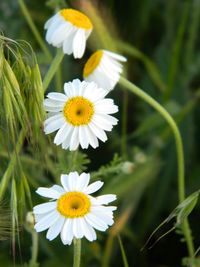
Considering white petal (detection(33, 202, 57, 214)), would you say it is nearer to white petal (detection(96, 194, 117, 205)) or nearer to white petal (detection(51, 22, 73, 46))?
white petal (detection(96, 194, 117, 205))

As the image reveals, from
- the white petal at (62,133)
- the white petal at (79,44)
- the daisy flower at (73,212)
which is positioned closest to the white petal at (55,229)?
the daisy flower at (73,212)

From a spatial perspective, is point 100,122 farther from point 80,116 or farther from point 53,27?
point 53,27

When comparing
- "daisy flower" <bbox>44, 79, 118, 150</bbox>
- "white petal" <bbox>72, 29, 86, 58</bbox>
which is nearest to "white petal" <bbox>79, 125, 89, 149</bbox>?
"daisy flower" <bbox>44, 79, 118, 150</bbox>

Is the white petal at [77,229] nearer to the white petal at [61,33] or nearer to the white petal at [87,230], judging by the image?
the white petal at [87,230]

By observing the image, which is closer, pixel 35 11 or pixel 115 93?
pixel 115 93

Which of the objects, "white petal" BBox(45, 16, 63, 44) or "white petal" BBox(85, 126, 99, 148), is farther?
"white petal" BBox(45, 16, 63, 44)

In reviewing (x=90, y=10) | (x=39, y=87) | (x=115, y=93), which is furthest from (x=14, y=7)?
(x=39, y=87)

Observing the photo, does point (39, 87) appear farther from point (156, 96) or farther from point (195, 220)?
point (156, 96)
